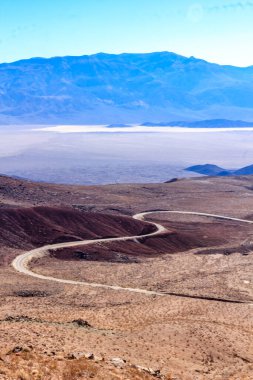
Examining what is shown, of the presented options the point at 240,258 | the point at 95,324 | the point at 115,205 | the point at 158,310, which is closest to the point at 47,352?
the point at 95,324

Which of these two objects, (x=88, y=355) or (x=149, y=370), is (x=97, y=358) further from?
(x=149, y=370)

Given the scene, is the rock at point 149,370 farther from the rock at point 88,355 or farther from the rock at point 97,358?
the rock at point 88,355

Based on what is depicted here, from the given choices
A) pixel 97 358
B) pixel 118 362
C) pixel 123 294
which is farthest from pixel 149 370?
pixel 123 294

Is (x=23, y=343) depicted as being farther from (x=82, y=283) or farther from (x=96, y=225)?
(x=96, y=225)

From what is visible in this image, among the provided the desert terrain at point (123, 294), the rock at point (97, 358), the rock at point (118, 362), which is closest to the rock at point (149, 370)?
the desert terrain at point (123, 294)

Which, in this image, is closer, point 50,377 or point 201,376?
point 50,377

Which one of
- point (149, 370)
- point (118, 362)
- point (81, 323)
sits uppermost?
point (118, 362)
